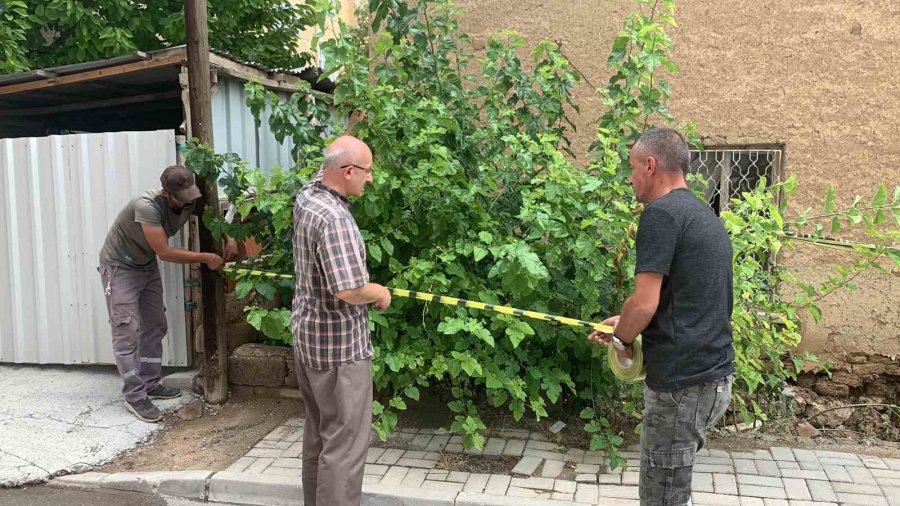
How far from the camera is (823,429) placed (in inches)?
203

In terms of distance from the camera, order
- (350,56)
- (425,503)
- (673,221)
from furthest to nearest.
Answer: (350,56)
(425,503)
(673,221)

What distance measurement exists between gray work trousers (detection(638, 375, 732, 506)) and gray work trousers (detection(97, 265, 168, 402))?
3.74 metres

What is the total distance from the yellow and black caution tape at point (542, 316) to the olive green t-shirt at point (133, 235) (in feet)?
1.78

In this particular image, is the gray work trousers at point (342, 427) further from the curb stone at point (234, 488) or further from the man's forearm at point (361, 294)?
the curb stone at point (234, 488)

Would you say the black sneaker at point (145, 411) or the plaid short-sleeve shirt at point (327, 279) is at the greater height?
the plaid short-sleeve shirt at point (327, 279)

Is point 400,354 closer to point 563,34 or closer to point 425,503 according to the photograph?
point 425,503

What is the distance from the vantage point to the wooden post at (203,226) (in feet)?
15.8

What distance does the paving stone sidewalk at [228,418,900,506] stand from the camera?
3684mm

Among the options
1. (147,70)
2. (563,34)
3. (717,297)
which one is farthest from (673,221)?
(147,70)

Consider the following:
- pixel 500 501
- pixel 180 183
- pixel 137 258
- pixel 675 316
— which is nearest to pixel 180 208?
pixel 180 183

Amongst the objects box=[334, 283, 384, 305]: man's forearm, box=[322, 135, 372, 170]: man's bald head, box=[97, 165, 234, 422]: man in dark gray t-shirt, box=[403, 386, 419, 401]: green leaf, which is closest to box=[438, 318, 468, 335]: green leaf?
box=[403, 386, 419, 401]: green leaf

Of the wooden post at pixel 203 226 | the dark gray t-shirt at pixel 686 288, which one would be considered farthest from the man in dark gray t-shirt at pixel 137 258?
the dark gray t-shirt at pixel 686 288

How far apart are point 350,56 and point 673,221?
2391mm

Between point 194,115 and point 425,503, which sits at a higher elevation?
point 194,115
